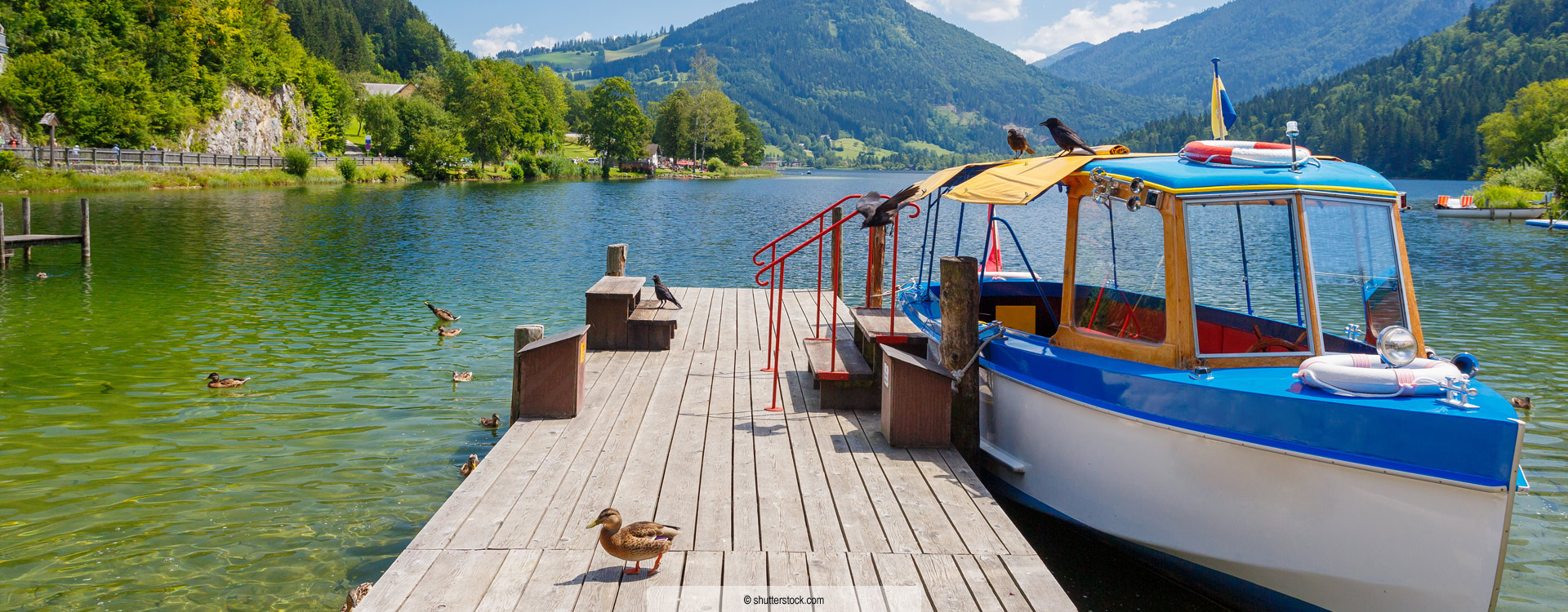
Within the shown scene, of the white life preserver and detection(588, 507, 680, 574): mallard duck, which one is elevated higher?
the white life preserver

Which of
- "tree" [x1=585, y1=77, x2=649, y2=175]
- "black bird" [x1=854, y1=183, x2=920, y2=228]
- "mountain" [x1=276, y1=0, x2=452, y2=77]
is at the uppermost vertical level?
"mountain" [x1=276, y1=0, x2=452, y2=77]

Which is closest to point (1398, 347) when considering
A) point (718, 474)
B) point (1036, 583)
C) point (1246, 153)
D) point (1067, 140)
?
point (1246, 153)

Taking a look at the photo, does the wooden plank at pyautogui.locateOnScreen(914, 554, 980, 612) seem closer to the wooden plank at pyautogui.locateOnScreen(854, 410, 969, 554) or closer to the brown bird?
the wooden plank at pyautogui.locateOnScreen(854, 410, 969, 554)

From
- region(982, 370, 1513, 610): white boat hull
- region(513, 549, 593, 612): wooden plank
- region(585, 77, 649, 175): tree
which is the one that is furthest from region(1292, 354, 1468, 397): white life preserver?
region(585, 77, 649, 175): tree

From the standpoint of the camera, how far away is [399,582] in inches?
176

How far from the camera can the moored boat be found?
4.62 metres

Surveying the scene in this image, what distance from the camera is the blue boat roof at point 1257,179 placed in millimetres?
5832

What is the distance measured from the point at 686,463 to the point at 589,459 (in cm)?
72

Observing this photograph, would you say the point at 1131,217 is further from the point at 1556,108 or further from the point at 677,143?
the point at 677,143

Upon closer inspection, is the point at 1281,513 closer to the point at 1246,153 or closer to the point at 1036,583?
the point at 1036,583

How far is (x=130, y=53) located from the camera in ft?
202

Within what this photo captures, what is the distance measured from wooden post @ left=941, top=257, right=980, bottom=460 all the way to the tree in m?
95.2

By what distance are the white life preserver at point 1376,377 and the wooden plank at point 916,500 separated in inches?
87.7

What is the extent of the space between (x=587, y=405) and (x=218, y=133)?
250 feet
